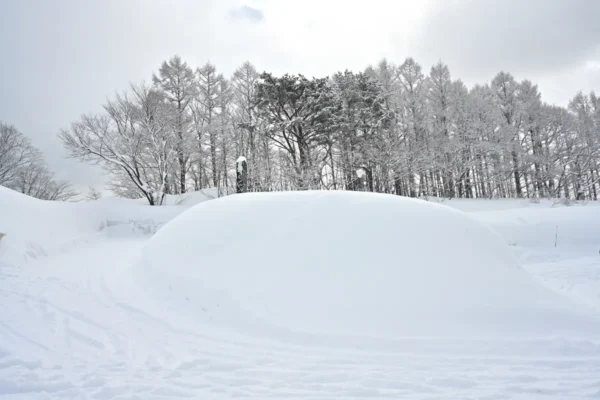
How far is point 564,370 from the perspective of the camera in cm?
245

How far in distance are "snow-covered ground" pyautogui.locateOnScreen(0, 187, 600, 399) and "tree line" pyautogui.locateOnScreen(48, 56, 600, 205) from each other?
11150mm

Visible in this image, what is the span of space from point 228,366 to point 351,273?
187 centimetres

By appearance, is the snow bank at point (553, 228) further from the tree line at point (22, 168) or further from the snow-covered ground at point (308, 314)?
the tree line at point (22, 168)

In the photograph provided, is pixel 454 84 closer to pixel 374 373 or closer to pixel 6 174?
pixel 374 373

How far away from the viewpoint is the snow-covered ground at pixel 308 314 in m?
2.31

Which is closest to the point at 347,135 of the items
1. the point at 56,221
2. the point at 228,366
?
the point at 56,221

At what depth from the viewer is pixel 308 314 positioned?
132 inches

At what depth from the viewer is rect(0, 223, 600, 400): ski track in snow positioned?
7.13 ft

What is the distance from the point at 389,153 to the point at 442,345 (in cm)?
1566

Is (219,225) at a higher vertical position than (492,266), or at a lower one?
higher

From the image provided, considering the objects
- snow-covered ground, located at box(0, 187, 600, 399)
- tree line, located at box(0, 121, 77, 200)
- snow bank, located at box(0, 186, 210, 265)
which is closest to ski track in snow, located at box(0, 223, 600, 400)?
snow-covered ground, located at box(0, 187, 600, 399)

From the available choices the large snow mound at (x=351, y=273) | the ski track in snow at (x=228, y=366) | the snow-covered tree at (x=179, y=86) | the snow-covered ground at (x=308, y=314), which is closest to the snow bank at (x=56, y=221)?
the snow-covered ground at (x=308, y=314)

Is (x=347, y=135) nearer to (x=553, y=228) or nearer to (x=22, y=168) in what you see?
(x=553, y=228)

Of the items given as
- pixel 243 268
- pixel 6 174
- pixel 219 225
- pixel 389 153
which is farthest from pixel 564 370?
pixel 6 174
